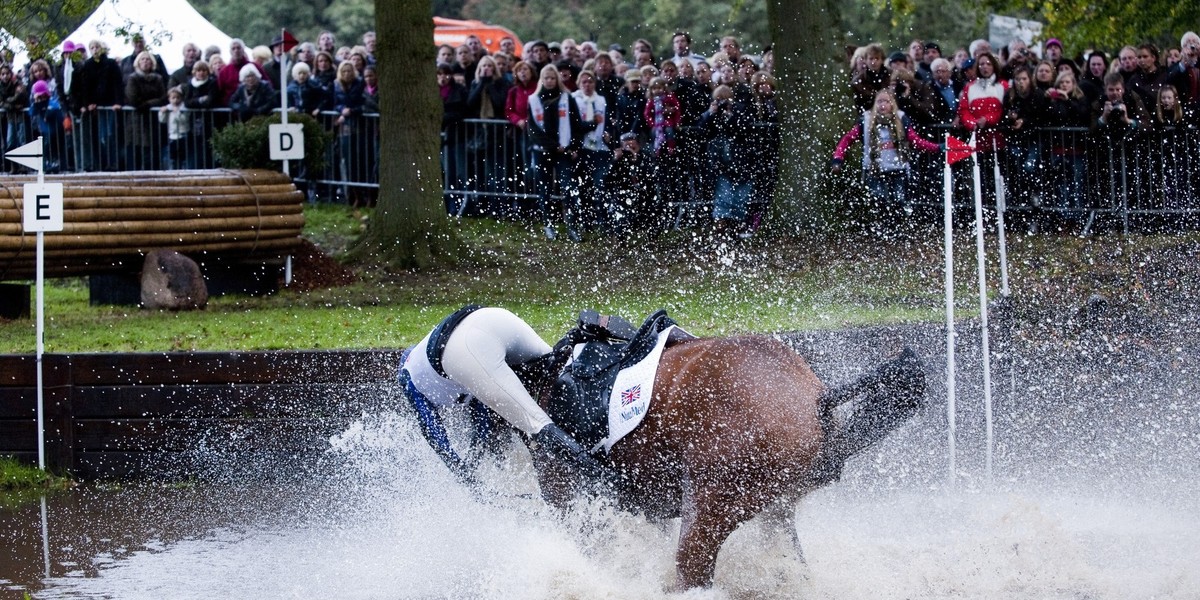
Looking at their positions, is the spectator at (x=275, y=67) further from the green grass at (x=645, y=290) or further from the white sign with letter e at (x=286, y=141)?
the green grass at (x=645, y=290)

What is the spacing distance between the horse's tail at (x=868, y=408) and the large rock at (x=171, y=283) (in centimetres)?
859

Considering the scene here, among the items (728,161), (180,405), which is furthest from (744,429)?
(728,161)

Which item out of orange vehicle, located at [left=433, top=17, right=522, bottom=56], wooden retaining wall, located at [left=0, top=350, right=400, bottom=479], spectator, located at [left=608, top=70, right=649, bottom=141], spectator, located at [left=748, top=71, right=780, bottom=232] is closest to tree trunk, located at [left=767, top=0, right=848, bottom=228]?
spectator, located at [left=748, top=71, right=780, bottom=232]

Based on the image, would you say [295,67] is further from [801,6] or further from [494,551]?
[494,551]

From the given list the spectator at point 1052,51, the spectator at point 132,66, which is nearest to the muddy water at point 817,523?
the spectator at point 1052,51

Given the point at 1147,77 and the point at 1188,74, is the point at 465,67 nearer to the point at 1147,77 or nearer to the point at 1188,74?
the point at 1147,77

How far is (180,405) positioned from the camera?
30.3 feet

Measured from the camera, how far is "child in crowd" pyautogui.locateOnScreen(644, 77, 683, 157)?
1482 centimetres

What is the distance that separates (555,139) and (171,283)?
420 centimetres

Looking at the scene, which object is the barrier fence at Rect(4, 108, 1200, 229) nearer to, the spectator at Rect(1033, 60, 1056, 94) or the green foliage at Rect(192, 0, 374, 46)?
the spectator at Rect(1033, 60, 1056, 94)

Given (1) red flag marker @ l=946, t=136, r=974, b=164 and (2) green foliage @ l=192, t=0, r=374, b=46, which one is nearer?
(1) red flag marker @ l=946, t=136, r=974, b=164

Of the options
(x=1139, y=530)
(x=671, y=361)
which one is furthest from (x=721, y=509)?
(x=1139, y=530)

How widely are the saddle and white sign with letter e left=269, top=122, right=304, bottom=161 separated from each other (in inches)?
352

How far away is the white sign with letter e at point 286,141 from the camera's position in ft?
48.8
